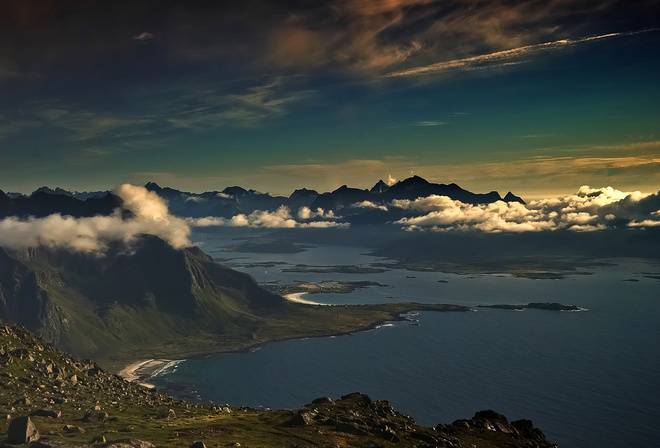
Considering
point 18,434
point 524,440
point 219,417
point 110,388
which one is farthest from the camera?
point 524,440

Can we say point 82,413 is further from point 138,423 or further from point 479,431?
point 479,431

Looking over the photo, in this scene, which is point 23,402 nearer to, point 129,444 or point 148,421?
point 148,421

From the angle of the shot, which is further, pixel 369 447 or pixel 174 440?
pixel 369 447

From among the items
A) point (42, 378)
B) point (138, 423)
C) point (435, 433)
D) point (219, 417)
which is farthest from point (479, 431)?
point (42, 378)

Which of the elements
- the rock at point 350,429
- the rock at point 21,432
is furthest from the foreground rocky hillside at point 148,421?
the rock at point 350,429

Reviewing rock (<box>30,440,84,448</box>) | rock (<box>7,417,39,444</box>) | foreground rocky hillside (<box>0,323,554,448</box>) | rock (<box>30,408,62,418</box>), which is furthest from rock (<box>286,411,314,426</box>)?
rock (<box>7,417,39,444</box>)

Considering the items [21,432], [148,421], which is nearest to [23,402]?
[148,421]

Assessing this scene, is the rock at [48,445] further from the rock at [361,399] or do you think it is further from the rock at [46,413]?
the rock at [361,399]

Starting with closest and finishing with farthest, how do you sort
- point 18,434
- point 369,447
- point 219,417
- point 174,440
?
point 18,434 → point 174,440 → point 369,447 → point 219,417

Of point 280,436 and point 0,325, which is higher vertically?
point 0,325
